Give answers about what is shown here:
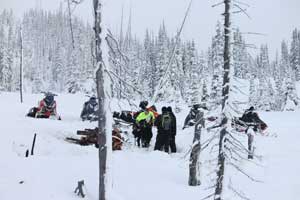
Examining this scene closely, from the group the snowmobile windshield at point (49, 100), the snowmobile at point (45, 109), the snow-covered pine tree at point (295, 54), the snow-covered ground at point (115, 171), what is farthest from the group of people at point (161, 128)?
the snow-covered pine tree at point (295, 54)

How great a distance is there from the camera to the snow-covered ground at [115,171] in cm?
1096

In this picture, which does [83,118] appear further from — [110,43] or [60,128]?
[110,43]

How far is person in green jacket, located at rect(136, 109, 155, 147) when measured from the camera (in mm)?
16766

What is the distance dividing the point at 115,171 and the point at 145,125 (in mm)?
4139

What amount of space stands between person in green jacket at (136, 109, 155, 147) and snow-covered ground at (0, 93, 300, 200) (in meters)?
0.58

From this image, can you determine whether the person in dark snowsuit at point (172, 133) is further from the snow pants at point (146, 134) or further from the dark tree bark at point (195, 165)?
the dark tree bark at point (195, 165)

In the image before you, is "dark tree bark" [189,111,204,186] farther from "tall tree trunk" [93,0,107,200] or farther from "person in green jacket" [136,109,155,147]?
"person in green jacket" [136,109,155,147]

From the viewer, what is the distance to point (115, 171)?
1283cm

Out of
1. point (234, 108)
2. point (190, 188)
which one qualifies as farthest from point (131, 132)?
point (234, 108)

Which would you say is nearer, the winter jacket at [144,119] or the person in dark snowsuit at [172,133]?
the person in dark snowsuit at [172,133]

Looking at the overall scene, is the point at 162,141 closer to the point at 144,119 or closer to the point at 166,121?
the point at 166,121

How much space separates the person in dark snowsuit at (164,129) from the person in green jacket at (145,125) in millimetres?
784

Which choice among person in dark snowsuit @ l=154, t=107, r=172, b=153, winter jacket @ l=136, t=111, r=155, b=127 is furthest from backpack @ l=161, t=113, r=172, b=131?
winter jacket @ l=136, t=111, r=155, b=127

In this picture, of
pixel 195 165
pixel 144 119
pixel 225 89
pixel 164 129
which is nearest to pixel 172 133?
pixel 164 129
